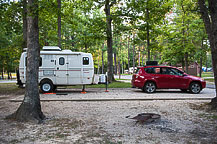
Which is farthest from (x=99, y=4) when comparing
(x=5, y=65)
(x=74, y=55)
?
(x=5, y=65)

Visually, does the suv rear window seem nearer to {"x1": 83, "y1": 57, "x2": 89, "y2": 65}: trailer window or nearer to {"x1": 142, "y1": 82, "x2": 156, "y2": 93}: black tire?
{"x1": 142, "y1": 82, "x2": 156, "y2": 93}: black tire

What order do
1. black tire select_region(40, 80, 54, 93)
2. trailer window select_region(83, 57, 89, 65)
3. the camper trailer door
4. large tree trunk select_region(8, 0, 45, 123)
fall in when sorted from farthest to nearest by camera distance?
trailer window select_region(83, 57, 89, 65)
the camper trailer door
black tire select_region(40, 80, 54, 93)
large tree trunk select_region(8, 0, 45, 123)

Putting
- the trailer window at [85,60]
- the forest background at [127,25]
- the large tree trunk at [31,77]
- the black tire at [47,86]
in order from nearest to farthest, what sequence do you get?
the large tree trunk at [31,77] < the black tire at [47,86] < the trailer window at [85,60] < the forest background at [127,25]

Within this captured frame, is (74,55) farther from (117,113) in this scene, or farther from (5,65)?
(5,65)

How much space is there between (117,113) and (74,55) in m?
7.30

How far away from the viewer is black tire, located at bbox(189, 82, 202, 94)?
13453 mm

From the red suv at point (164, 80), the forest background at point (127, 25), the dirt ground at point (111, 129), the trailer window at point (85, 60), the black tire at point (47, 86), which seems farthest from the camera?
the forest background at point (127, 25)

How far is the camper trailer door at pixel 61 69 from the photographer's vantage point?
44.5 ft

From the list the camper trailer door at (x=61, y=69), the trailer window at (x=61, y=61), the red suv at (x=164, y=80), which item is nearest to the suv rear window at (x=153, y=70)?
the red suv at (x=164, y=80)

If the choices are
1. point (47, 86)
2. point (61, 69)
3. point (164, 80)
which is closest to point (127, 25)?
point (164, 80)

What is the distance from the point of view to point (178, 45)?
25203 millimetres

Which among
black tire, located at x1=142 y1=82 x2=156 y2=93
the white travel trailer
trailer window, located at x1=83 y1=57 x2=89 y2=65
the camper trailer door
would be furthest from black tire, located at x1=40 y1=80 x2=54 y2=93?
black tire, located at x1=142 y1=82 x2=156 y2=93

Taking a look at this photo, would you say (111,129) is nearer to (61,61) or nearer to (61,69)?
(61,69)

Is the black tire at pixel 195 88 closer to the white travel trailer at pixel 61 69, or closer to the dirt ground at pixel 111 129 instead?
the dirt ground at pixel 111 129
